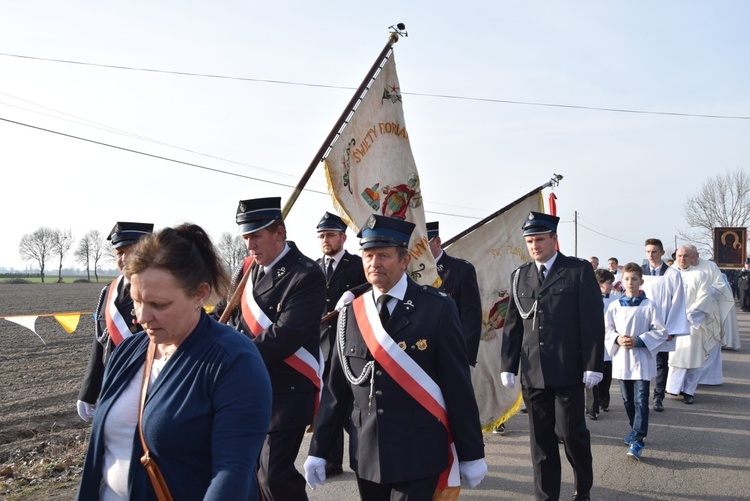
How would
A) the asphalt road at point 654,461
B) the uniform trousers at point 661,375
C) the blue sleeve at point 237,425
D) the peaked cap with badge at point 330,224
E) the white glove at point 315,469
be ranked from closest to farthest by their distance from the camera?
the blue sleeve at point 237,425 < the white glove at point 315,469 < the asphalt road at point 654,461 < the peaked cap with badge at point 330,224 < the uniform trousers at point 661,375

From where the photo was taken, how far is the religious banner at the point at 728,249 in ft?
71.1

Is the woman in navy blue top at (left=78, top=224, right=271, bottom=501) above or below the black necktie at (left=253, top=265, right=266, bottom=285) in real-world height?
below

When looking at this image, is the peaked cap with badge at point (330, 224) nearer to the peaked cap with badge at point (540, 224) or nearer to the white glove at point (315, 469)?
the peaked cap with badge at point (540, 224)

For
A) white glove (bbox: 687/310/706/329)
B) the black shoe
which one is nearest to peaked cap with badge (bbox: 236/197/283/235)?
the black shoe

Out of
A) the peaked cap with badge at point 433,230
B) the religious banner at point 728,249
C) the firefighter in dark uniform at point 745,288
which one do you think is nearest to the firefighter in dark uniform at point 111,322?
the peaked cap with badge at point 433,230

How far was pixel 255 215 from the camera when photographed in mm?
4418

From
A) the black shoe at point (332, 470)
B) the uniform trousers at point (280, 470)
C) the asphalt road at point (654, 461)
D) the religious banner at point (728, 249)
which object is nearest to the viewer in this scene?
the uniform trousers at point (280, 470)

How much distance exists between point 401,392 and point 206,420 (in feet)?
4.57

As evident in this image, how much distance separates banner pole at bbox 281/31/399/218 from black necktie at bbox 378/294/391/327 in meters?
1.31

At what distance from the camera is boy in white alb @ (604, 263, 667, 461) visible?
6637mm

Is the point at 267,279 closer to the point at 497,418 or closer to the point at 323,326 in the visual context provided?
the point at 323,326

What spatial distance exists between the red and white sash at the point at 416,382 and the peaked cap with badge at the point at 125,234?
9.07 ft

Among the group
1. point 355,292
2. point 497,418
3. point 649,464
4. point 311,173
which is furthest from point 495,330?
point 311,173

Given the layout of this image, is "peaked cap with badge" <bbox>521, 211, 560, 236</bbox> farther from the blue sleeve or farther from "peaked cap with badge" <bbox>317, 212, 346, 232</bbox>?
the blue sleeve
